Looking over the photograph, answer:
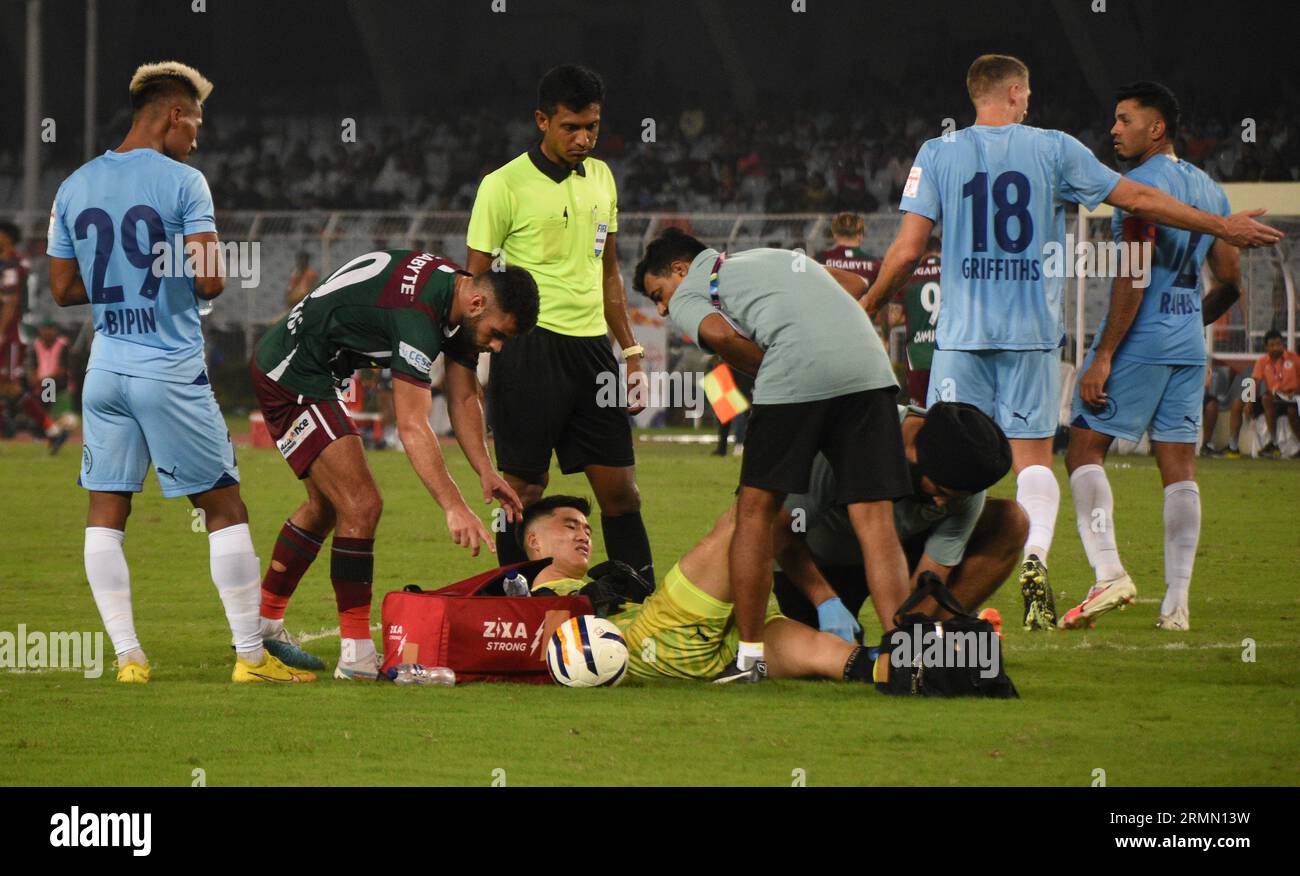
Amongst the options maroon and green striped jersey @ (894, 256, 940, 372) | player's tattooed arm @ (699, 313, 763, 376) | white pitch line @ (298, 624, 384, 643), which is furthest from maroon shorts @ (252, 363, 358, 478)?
maroon and green striped jersey @ (894, 256, 940, 372)

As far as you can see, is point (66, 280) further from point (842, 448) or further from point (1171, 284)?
point (1171, 284)

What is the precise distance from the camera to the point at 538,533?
7.23m

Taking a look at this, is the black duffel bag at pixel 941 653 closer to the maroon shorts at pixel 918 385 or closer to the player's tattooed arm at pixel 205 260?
the player's tattooed arm at pixel 205 260

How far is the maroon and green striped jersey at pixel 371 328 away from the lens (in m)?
6.23

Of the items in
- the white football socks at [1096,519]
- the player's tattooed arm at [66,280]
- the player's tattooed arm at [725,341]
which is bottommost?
the white football socks at [1096,519]

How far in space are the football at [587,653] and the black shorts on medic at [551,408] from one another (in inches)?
58.2

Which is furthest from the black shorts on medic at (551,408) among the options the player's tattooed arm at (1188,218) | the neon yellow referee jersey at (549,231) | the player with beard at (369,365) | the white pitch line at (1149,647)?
the player's tattooed arm at (1188,218)

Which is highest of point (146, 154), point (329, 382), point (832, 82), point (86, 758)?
point (832, 82)

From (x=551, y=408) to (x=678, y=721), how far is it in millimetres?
2396

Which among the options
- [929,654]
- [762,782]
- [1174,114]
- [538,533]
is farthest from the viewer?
[1174,114]

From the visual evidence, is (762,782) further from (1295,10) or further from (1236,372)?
(1295,10)

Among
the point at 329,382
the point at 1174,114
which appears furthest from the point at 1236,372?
the point at 329,382

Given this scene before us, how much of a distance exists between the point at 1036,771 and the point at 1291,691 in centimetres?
178

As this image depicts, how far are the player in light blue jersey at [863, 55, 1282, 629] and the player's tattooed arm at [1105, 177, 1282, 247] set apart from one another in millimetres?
132
